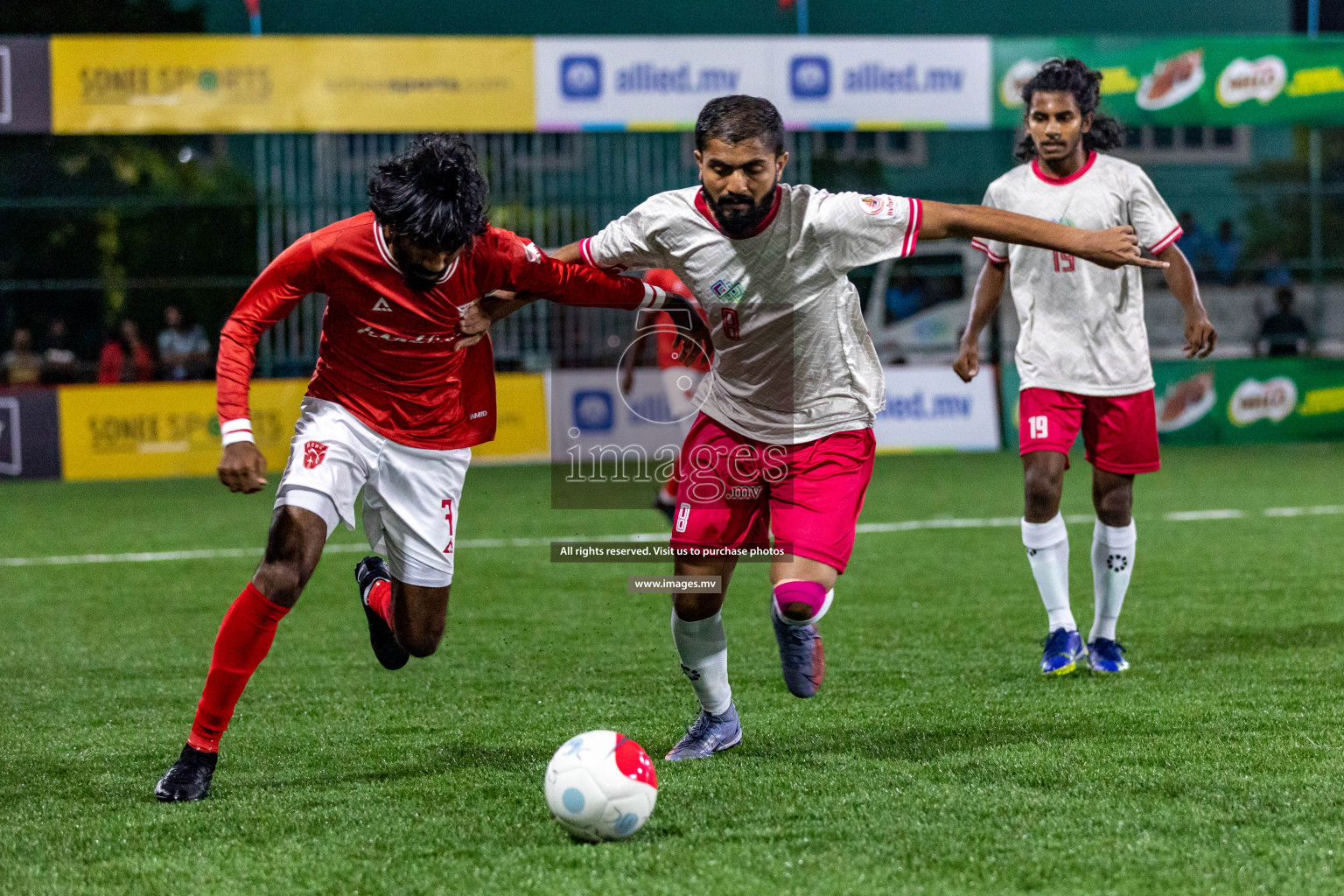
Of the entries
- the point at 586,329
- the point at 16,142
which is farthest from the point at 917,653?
the point at 16,142

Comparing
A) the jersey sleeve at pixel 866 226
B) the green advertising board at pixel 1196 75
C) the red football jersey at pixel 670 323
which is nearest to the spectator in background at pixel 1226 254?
the green advertising board at pixel 1196 75

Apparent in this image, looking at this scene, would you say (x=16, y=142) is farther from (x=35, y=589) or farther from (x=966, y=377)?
(x=966, y=377)

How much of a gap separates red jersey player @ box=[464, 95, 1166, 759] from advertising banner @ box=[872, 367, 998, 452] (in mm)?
11626

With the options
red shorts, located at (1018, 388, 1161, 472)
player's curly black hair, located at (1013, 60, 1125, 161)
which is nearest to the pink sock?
red shorts, located at (1018, 388, 1161, 472)

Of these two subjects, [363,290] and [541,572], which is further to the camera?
[541,572]

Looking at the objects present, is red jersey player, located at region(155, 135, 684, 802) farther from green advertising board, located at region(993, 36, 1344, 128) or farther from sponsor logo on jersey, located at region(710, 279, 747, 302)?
green advertising board, located at region(993, 36, 1344, 128)

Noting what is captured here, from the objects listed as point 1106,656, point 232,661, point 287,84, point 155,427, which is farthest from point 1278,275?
point 232,661

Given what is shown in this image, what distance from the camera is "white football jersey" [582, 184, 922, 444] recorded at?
427 cm

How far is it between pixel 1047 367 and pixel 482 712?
243 centimetres

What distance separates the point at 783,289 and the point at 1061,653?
2.04 metres

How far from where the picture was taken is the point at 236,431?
3973mm

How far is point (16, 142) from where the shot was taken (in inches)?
650

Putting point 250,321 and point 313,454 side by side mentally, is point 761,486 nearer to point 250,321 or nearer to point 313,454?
point 313,454

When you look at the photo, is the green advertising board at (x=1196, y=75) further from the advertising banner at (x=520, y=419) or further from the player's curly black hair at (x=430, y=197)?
the player's curly black hair at (x=430, y=197)
